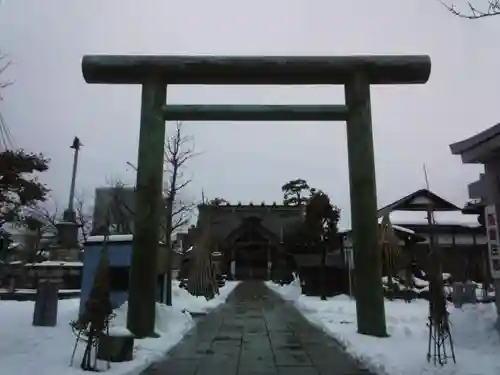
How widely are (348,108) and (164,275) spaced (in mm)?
6982

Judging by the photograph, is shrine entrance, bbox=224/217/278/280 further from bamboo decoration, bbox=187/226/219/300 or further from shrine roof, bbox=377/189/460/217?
shrine roof, bbox=377/189/460/217

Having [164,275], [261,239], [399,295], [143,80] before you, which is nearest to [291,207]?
[261,239]

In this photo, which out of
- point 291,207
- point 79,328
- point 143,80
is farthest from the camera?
point 291,207

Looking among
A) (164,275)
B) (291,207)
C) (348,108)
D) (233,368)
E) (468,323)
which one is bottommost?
(233,368)

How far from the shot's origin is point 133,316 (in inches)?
346

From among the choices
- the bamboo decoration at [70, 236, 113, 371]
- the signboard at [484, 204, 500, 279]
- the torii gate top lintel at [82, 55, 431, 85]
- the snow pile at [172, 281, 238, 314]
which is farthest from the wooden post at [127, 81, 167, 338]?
the snow pile at [172, 281, 238, 314]

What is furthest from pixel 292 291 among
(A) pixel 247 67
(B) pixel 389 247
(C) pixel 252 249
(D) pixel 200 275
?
(C) pixel 252 249

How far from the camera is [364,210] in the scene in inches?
368

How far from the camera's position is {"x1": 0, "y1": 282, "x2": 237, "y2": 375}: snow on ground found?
6.27 meters

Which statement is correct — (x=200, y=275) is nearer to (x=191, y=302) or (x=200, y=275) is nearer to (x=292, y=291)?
(x=191, y=302)

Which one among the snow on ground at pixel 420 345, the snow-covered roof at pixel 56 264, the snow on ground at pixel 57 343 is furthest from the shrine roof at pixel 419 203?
the snow-covered roof at pixel 56 264

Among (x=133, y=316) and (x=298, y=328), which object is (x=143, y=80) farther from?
(x=298, y=328)

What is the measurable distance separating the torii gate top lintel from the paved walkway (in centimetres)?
548

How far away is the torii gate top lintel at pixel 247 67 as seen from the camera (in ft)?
31.2
